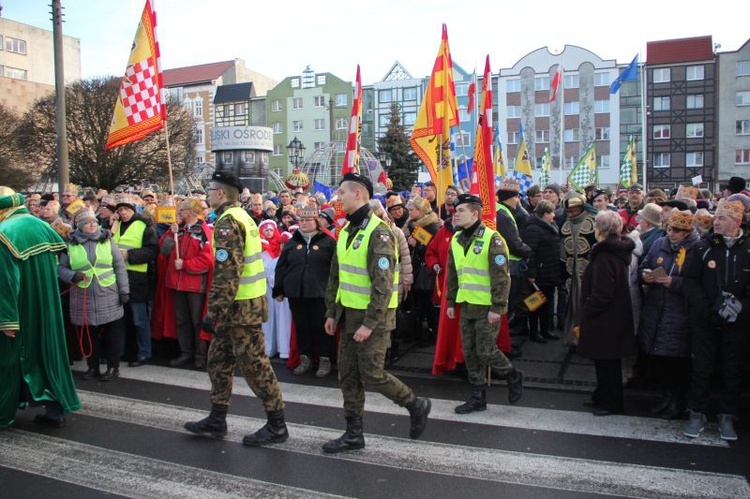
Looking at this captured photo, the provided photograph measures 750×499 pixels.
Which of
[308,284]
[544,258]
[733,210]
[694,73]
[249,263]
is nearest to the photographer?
[733,210]

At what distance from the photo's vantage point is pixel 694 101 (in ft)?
172

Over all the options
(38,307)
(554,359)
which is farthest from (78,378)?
(554,359)

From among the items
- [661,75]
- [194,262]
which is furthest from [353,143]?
[661,75]

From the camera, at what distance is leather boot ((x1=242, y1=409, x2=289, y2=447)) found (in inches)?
204

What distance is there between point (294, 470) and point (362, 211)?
6.67 ft

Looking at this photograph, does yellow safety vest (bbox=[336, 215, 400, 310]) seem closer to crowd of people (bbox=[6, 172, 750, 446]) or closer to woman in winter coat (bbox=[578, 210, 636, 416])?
crowd of people (bbox=[6, 172, 750, 446])

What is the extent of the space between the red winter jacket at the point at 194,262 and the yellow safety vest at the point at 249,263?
266cm

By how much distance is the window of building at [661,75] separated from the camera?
52.4m

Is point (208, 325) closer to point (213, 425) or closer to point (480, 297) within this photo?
point (213, 425)

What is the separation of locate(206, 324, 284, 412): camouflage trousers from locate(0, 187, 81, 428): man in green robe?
1.47 meters

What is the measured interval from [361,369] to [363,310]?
461 mm

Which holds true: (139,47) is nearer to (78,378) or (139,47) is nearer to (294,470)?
(78,378)

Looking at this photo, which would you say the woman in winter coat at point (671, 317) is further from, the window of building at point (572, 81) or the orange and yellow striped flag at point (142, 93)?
the window of building at point (572, 81)

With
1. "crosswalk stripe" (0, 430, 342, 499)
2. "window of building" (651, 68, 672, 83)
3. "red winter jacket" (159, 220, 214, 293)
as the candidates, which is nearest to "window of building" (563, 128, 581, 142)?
"window of building" (651, 68, 672, 83)
